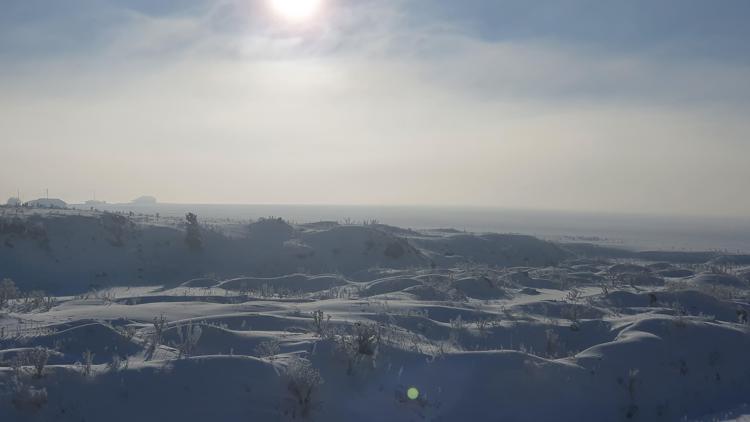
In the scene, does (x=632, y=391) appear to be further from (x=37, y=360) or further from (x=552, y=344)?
(x=37, y=360)

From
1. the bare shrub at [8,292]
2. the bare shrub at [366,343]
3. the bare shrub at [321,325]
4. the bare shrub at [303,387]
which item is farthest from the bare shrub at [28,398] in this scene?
the bare shrub at [8,292]

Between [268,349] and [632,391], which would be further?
[632,391]

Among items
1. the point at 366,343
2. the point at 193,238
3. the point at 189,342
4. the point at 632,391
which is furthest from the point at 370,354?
the point at 193,238

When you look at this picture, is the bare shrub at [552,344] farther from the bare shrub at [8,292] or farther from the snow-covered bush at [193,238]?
the snow-covered bush at [193,238]

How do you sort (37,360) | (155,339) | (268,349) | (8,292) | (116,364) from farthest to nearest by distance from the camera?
1. (8,292)
2. (155,339)
3. (268,349)
4. (116,364)
5. (37,360)

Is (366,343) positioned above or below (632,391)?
above

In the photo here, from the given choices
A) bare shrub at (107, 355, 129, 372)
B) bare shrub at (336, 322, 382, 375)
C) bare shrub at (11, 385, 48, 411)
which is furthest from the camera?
bare shrub at (336, 322, 382, 375)

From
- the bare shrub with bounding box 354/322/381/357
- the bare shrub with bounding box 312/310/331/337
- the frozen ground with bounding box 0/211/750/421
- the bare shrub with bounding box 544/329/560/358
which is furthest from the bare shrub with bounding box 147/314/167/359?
the bare shrub with bounding box 544/329/560/358

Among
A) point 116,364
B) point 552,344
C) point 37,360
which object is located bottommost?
point 552,344

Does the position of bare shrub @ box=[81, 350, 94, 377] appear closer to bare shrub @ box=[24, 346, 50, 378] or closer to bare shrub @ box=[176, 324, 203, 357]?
bare shrub @ box=[24, 346, 50, 378]
